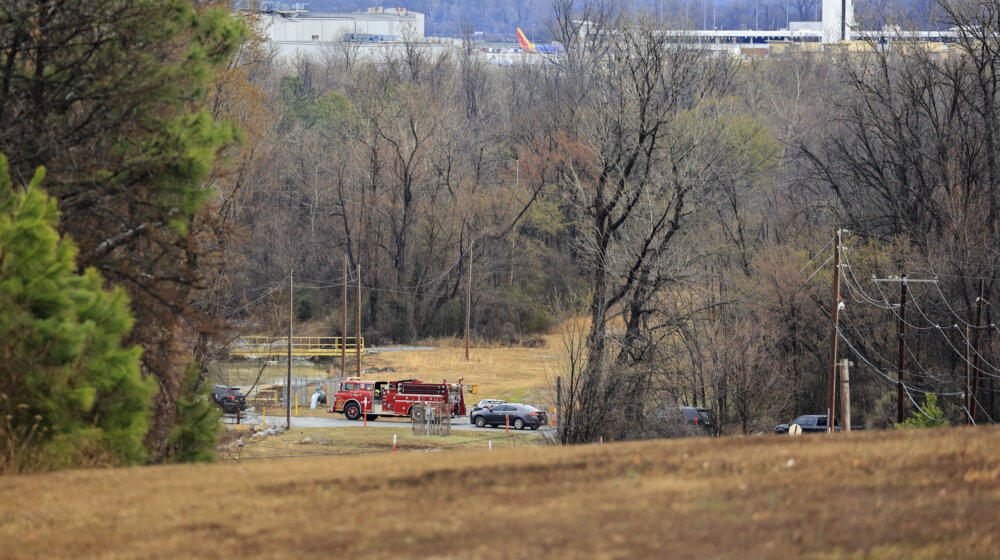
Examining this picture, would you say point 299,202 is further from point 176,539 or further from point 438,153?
point 176,539

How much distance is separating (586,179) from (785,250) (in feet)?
72.1

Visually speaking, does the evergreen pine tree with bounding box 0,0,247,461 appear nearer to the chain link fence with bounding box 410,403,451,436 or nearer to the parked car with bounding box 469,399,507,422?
the chain link fence with bounding box 410,403,451,436

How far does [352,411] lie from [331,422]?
1.21 m

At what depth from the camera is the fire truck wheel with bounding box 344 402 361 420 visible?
136 feet

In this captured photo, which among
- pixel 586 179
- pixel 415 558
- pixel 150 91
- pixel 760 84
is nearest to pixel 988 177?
pixel 586 179

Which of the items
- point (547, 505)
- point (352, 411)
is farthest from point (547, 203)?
point (547, 505)

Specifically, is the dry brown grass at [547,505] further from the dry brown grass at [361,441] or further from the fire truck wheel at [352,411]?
the fire truck wheel at [352,411]

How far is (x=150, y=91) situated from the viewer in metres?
13.8

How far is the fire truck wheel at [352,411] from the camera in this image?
41531mm

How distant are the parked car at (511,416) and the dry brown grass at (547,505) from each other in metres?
28.3

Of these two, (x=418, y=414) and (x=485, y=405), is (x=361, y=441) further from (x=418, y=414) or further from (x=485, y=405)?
(x=485, y=405)

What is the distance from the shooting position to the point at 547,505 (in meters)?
8.25

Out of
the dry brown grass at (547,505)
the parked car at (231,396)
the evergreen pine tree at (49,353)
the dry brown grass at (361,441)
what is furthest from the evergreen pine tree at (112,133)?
the parked car at (231,396)

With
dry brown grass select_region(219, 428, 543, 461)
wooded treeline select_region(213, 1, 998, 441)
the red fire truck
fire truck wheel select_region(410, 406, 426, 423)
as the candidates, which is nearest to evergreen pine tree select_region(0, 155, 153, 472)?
wooded treeline select_region(213, 1, 998, 441)
